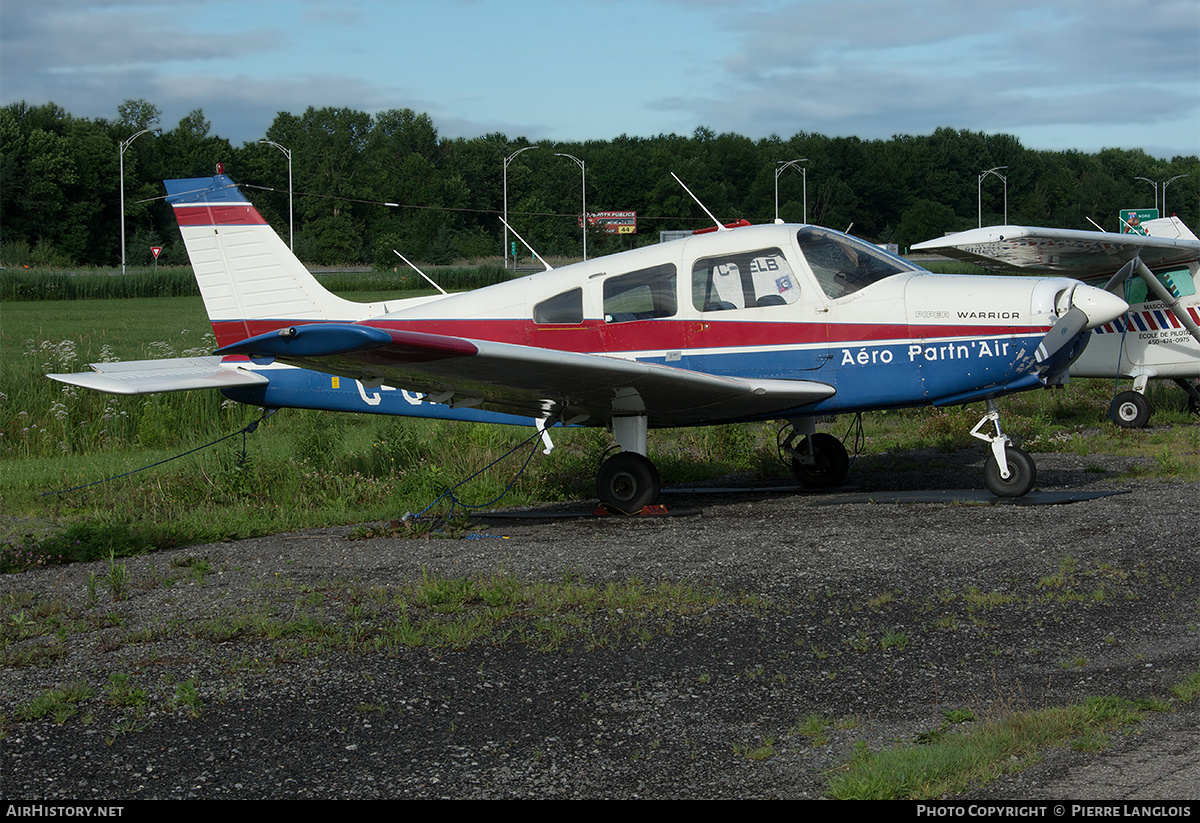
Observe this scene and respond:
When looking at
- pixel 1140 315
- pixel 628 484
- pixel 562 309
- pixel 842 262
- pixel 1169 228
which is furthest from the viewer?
pixel 1169 228

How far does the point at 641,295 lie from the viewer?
9.32 m

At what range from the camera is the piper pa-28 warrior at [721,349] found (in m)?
8.34

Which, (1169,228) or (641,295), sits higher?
(1169,228)

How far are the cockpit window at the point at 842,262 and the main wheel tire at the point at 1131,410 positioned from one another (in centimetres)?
656

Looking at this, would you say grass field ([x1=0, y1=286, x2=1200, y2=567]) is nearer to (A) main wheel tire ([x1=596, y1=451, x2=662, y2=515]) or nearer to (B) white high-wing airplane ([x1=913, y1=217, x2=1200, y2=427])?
(B) white high-wing airplane ([x1=913, y1=217, x2=1200, y2=427])

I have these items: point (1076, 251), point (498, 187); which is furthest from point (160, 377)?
point (498, 187)

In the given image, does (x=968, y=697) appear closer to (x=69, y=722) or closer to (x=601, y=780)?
(x=601, y=780)

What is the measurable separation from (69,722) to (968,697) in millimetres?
3546

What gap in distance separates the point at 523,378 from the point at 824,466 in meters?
3.54

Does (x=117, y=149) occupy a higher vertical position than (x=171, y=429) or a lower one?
higher

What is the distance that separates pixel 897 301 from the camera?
8.76 meters

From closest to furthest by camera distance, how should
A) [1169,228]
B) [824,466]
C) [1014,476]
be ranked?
1. [1014,476]
2. [824,466]
3. [1169,228]

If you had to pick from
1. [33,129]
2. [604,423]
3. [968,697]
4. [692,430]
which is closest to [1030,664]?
[968,697]

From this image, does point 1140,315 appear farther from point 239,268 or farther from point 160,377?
point 160,377
